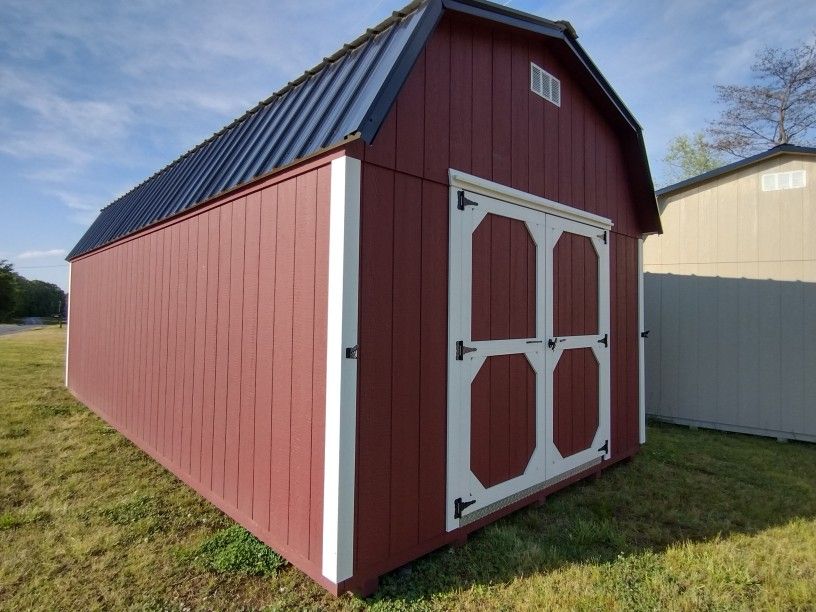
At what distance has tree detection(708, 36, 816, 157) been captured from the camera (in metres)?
11.2

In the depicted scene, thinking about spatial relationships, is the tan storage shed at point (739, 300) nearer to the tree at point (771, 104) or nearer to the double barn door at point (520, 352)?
the double barn door at point (520, 352)

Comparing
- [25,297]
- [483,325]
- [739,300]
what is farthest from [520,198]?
[25,297]

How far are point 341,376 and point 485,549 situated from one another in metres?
1.56

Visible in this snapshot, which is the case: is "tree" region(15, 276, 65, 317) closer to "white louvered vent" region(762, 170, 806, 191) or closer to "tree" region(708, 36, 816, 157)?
"tree" region(708, 36, 816, 157)

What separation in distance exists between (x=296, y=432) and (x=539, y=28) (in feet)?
11.0

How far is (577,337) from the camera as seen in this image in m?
4.02

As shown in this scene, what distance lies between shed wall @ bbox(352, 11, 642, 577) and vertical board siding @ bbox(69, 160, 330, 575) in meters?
0.26

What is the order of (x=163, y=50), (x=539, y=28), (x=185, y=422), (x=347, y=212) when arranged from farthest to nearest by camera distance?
(x=163, y=50) < (x=185, y=422) < (x=539, y=28) < (x=347, y=212)

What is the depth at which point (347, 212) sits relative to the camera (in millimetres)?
2281

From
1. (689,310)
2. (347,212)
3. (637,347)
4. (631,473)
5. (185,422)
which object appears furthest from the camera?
(689,310)

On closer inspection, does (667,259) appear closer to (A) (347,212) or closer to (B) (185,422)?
(A) (347,212)

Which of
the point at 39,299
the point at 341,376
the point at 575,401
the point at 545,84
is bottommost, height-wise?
the point at 575,401

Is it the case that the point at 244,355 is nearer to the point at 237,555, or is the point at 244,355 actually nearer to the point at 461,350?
the point at 237,555

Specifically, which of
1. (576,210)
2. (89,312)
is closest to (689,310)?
(576,210)
